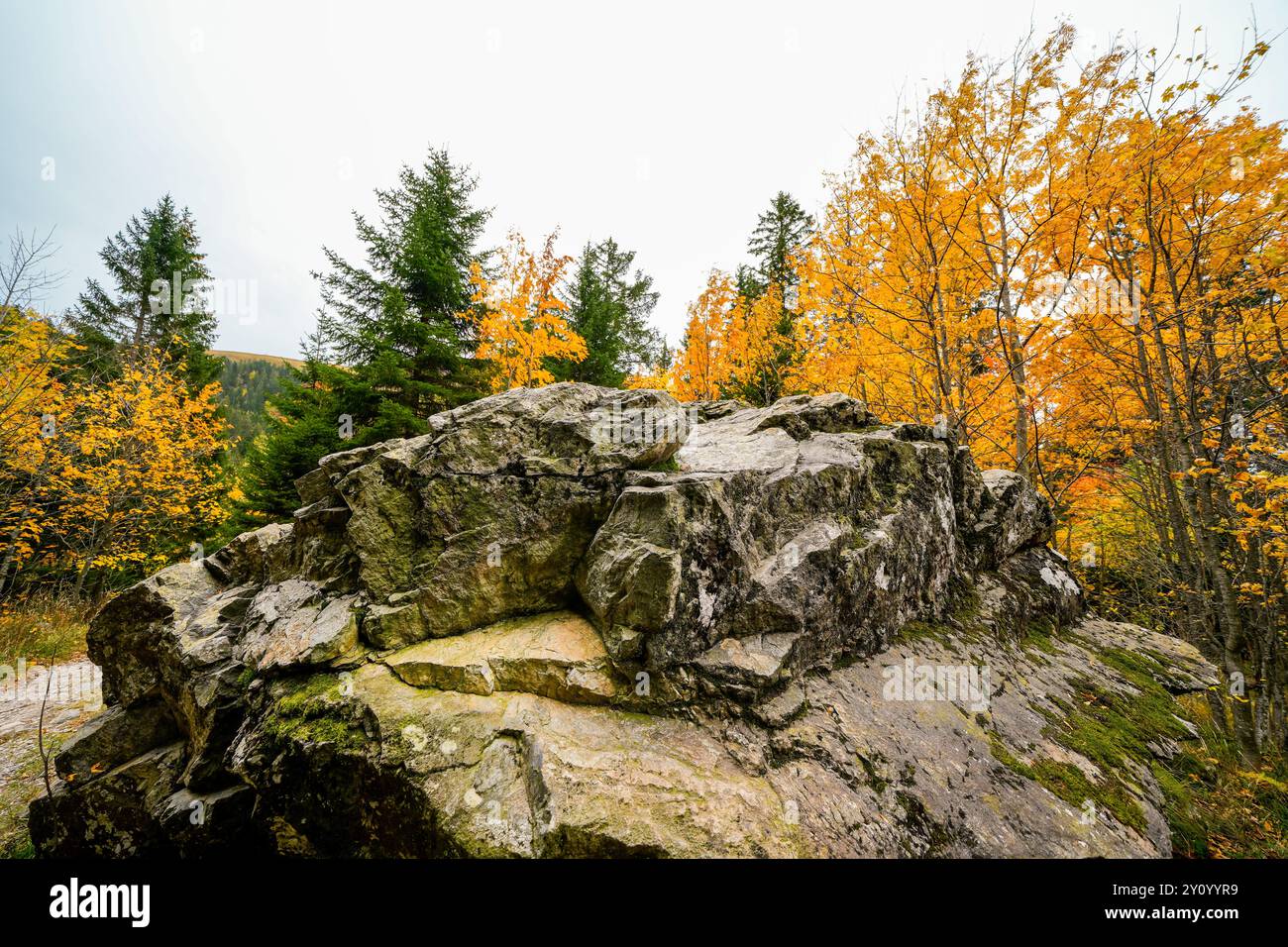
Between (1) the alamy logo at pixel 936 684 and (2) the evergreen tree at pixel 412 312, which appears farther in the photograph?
(2) the evergreen tree at pixel 412 312

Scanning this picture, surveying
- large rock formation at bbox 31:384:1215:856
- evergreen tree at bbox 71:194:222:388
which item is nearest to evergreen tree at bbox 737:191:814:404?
large rock formation at bbox 31:384:1215:856

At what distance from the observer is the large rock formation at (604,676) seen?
3119 millimetres

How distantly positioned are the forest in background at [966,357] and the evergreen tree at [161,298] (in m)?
2.76

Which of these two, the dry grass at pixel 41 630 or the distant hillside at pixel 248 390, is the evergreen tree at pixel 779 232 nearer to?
the dry grass at pixel 41 630

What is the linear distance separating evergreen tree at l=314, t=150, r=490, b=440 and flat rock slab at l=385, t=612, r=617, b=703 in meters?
7.26

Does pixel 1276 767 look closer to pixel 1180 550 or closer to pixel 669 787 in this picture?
pixel 1180 550

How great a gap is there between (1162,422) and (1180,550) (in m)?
3.77

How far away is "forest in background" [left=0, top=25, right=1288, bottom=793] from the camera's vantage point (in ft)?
22.8

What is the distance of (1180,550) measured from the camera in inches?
369

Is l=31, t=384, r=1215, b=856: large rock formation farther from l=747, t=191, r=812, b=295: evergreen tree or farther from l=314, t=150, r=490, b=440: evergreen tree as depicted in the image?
l=747, t=191, r=812, b=295: evergreen tree
